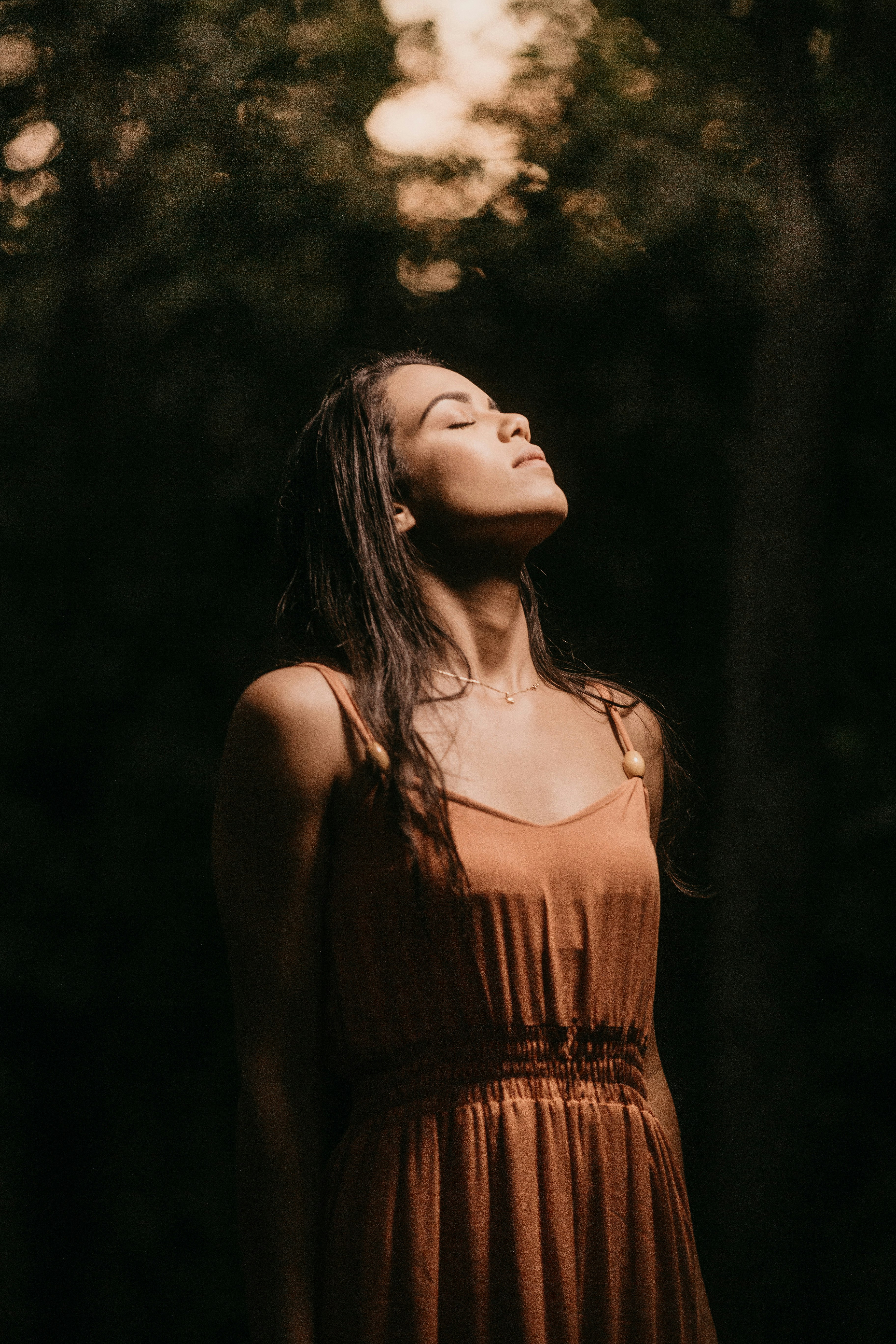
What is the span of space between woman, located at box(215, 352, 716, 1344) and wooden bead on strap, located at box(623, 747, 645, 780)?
5cm

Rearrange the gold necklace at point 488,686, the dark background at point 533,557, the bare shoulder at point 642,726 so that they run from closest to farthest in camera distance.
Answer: the gold necklace at point 488,686 → the bare shoulder at point 642,726 → the dark background at point 533,557

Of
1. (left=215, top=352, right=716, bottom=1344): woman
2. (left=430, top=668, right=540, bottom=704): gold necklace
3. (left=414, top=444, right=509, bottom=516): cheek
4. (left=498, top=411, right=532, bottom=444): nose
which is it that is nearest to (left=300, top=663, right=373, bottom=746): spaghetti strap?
(left=215, top=352, right=716, bottom=1344): woman

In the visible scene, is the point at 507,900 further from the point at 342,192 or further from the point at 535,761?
the point at 342,192

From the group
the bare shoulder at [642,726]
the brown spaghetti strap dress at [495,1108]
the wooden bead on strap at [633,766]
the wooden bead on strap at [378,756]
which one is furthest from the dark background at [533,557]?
the wooden bead on strap at [378,756]

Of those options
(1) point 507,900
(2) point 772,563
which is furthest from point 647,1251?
(2) point 772,563

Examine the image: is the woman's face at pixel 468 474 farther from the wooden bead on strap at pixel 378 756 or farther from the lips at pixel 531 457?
the wooden bead on strap at pixel 378 756

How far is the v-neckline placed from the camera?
0.99 meters

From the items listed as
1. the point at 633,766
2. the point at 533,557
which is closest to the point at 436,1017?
the point at 633,766

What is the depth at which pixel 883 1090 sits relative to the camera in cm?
149

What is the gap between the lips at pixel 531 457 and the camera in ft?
3.73

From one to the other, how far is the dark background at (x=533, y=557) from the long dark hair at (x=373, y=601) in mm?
400

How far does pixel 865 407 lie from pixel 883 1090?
94cm

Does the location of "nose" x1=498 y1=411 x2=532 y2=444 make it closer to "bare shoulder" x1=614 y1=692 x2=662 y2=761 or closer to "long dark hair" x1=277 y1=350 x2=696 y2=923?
"long dark hair" x1=277 y1=350 x2=696 y2=923

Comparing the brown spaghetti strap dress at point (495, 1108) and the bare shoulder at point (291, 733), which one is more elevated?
the bare shoulder at point (291, 733)
